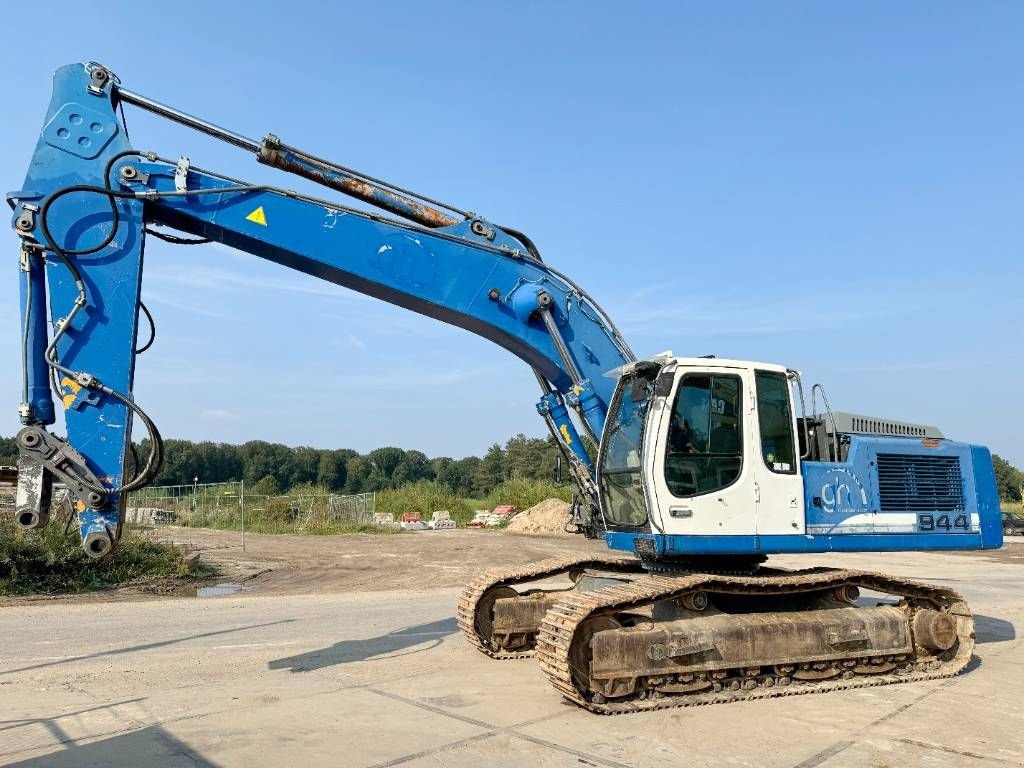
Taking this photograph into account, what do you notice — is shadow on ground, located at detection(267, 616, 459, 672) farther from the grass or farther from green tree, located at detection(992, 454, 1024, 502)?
green tree, located at detection(992, 454, 1024, 502)

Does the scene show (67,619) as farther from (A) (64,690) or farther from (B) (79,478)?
(B) (79,478)

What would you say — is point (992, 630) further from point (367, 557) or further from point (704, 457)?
point (367, 557)

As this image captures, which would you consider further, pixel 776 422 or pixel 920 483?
pixel 920 483

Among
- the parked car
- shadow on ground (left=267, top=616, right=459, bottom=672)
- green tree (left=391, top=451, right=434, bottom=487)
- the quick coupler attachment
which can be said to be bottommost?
shadow on ground (left=267, top=616, right=459, bottom=672)

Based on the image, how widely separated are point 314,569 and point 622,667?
14135mm

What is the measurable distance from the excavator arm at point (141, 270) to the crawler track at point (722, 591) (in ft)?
5.20

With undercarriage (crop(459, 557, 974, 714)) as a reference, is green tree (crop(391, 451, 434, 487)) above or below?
above

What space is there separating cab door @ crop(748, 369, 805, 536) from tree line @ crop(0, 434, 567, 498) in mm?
78545

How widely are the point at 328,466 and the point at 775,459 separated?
11216 centimetres

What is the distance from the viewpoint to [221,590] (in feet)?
51.6

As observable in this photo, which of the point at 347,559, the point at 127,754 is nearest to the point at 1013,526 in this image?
the point at 347,559

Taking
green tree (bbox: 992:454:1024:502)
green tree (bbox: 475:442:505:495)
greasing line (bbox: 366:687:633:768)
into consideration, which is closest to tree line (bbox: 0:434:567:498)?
green tree (bbox: 475:442:505:495)

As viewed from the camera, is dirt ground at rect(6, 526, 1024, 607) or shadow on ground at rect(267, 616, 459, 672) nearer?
shadow on ground at rect(267, 616, 459, 672)

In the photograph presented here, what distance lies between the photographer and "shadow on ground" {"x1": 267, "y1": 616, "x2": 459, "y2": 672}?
811 cm
